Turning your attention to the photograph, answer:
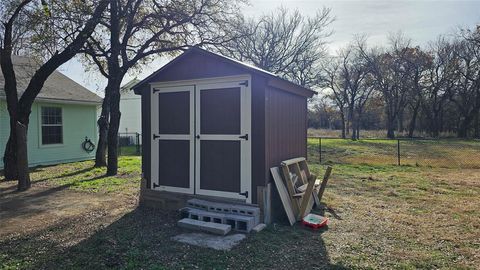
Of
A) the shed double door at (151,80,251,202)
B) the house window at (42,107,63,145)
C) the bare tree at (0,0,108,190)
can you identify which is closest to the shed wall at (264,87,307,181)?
the shed double door at (151,80,251,202)

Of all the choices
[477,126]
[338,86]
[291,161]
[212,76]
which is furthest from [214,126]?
[477,126]

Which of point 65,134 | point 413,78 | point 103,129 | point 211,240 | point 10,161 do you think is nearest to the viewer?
point 211,240

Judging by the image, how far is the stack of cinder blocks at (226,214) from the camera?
4.50 meters

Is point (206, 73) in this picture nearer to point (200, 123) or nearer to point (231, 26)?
point (200, 123)

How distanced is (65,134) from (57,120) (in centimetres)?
61

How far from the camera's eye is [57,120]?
12289mm

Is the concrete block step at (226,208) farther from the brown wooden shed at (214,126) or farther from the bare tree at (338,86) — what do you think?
the bare tree at (338,86)

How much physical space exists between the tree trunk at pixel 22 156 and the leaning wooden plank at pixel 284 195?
5.97m

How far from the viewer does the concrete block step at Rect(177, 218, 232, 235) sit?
4.33 metres

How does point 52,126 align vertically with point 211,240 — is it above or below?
above

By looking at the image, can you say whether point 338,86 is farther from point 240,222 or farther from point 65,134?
point 240,222

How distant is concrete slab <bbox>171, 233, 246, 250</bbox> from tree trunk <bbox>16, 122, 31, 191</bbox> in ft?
17.1

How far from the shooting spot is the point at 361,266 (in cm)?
337

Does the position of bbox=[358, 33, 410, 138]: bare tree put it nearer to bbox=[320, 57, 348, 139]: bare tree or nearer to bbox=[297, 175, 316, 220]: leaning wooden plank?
bbox=[320, 57, 348, 139]: bare tree
